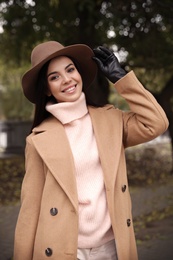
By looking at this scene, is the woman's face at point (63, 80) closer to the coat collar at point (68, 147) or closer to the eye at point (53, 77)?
the eye at point (53, 77)

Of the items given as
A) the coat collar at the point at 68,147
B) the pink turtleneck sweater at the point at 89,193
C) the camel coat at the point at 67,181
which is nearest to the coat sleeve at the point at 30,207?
the camel coat at the point at 67,181

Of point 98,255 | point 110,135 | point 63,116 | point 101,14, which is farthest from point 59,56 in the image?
point 101,14

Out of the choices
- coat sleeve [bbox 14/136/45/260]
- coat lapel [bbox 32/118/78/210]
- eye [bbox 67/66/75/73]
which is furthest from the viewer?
eye [bbox 67/66/75/73]

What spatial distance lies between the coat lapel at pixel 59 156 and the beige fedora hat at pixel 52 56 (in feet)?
1.17

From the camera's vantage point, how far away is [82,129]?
257cm

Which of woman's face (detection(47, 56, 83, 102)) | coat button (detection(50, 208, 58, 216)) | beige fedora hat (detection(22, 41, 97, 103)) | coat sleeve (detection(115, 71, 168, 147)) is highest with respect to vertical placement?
beige fedora hat (detection(22, 41, 97, 103))

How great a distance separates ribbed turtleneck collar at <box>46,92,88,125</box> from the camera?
2.57m

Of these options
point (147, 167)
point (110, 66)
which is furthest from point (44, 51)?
point (147, 167)

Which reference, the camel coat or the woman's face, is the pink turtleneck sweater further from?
the woman's face

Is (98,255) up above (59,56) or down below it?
below

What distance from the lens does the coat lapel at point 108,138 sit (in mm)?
2447

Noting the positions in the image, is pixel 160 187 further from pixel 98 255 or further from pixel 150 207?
pixel 98 255

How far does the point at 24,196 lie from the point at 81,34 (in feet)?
27.0

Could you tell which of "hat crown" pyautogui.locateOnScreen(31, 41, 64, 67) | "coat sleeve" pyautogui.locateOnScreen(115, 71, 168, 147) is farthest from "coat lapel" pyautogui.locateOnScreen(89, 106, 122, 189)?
"hat crown" pyautogui.locateOnScreen(31, 41, 64, 67)
